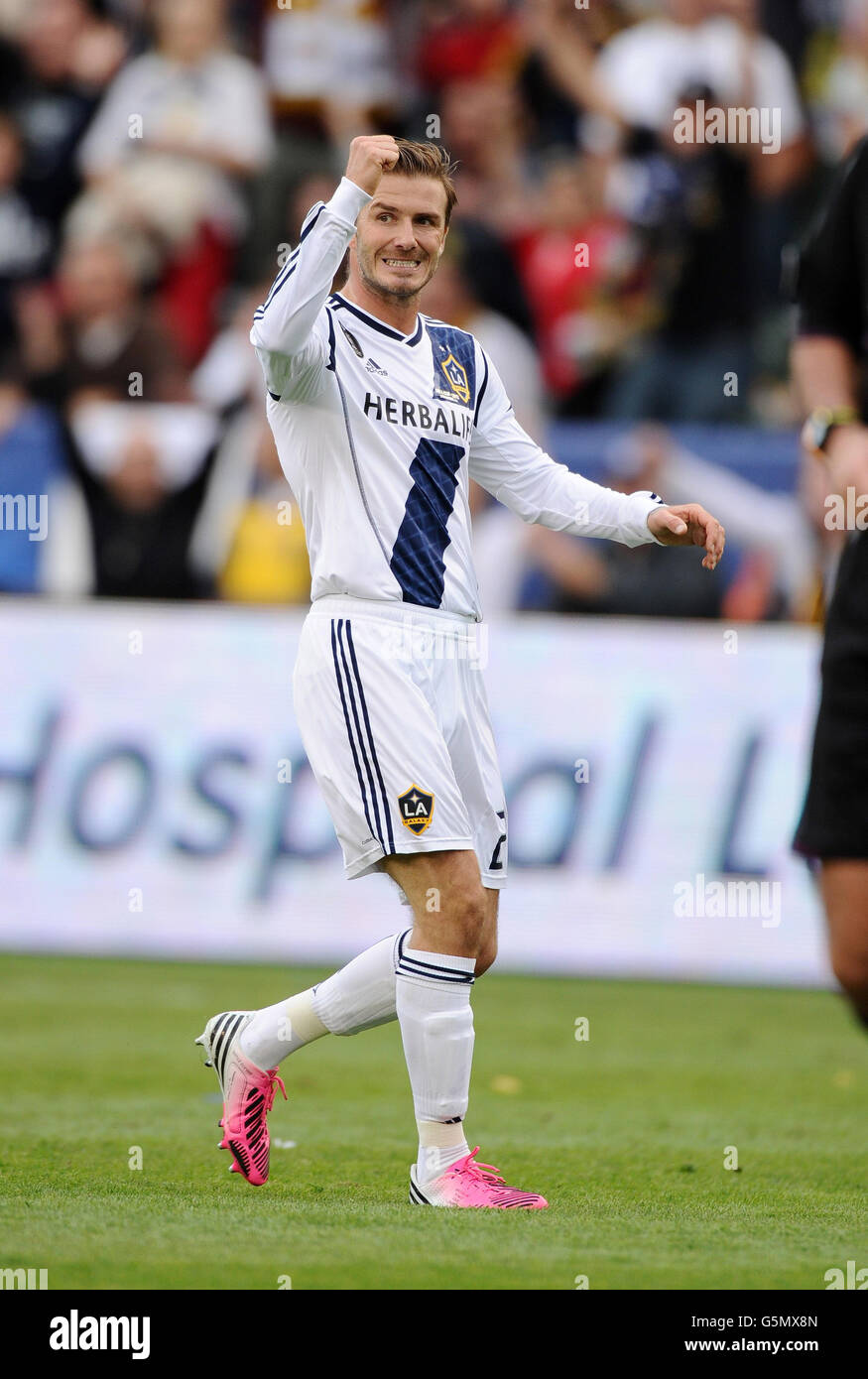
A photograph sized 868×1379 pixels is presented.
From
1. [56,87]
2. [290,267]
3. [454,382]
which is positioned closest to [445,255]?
[56,87]

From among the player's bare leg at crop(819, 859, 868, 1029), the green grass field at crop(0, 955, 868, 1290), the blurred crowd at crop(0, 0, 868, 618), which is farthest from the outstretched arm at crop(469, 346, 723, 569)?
the blurred crowd at crop(0, 0, 868, 618)

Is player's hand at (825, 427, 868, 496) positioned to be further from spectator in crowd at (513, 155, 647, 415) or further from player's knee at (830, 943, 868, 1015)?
spectator in crowd at (513, 155, 647, 415)

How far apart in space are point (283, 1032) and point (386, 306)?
206cm

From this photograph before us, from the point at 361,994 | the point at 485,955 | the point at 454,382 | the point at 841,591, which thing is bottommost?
the point at 361,994

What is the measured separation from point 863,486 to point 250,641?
7373mm

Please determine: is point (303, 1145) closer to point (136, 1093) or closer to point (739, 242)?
point (136, 1093)

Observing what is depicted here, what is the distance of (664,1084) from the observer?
7.66 metres

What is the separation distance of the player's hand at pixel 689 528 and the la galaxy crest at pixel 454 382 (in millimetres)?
625

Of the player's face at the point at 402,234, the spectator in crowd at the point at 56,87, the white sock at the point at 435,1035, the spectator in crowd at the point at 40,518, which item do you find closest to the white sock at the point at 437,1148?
the white sock at the point at 435,1035

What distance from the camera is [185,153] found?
14.0 metres

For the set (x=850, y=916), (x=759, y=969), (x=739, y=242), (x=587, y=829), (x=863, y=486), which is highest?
(x=739, y=242)

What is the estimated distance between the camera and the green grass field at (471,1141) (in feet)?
14.4

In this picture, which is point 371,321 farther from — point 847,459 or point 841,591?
point 847,459
